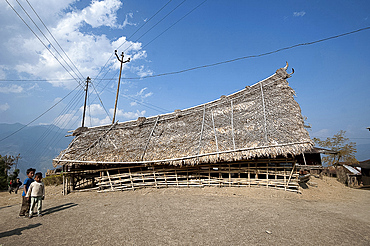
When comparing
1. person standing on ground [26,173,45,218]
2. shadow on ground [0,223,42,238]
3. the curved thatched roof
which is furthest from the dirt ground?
the curved thatched roof

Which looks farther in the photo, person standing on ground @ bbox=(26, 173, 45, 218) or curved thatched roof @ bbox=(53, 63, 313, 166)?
curved thatched roof @ bbox=(53, 63, 313, 166)

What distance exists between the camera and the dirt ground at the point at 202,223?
4.11 m

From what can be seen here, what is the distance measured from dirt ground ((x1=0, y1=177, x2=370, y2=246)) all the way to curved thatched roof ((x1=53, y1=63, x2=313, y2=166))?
202cm

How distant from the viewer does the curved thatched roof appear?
8.38m

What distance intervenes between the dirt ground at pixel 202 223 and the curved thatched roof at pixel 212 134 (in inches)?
79.6

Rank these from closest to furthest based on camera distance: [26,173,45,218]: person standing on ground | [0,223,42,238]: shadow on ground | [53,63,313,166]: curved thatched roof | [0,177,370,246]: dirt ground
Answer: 1. [0,177,370,246]: dirt ground
2. [0,223,42,238]: shadow on ground
3. [26,173,45,218]: person standing on ground
4. [53,63,313,166]: curved thatched roof

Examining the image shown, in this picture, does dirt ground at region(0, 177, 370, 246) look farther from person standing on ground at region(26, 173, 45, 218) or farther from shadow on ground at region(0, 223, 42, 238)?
person standing on ground at region(26, 173, 45, 218)

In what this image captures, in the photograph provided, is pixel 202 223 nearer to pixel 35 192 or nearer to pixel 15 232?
pixel 15 232

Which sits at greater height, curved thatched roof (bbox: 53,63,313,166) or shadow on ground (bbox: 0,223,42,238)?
curved thatched roof (bbox: 53,63,313,166)

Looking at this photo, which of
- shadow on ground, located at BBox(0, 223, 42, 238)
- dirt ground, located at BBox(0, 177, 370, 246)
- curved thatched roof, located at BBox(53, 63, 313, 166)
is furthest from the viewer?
curved thatched roof, located at BBox(53, 63, 313, 166)

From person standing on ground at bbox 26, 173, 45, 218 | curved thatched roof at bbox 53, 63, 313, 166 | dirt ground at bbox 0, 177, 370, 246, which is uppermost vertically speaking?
curved thatched roof at bbox 53, 63, 313, 166

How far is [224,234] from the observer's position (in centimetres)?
427

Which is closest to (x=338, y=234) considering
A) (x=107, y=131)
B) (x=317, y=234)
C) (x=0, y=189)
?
(x=317, y=234)

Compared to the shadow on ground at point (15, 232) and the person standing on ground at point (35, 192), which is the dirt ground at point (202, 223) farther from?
the person standing on ground at point (35, 192)
